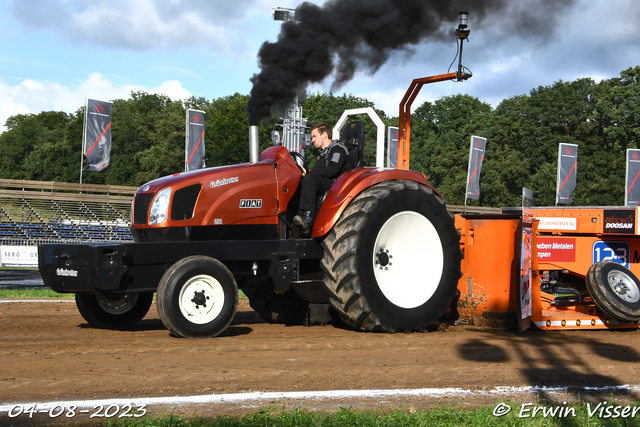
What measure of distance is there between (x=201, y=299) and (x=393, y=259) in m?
2.09

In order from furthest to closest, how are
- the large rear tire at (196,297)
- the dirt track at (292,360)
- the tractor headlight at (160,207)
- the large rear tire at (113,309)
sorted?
the large rear tire at (113,309)
the tractor headlight at (160,207)
the large rear tire at (196,297)
the dirt track at (292,360)

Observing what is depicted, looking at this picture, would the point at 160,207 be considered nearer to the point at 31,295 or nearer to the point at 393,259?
the point at 393,259

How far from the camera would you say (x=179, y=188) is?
5746mm

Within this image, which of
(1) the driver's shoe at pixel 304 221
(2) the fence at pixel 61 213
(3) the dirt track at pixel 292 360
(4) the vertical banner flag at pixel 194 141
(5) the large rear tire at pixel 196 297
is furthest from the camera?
(4) the vertical banner flag at pixel 194 141

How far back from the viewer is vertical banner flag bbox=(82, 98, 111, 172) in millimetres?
22406

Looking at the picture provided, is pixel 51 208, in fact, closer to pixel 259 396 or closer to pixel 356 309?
pixel 356 309

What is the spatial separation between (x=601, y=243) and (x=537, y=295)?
6.05ft

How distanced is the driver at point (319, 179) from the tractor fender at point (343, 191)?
3.9 inches

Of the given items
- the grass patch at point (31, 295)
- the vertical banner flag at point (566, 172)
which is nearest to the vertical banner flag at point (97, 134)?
the grass patch at point (31, 295)

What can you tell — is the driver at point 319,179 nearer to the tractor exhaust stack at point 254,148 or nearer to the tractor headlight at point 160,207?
the tractor exhaust stack at point 254,148

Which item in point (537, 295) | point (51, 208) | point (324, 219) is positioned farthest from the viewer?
point (51, 208)

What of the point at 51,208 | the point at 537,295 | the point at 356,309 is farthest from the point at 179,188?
the point at 51,208

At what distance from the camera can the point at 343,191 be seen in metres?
6.23

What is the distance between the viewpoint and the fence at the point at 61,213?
805 inches
